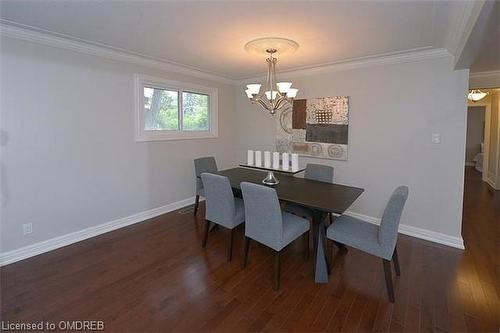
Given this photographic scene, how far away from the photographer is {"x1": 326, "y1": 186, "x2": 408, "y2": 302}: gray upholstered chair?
1.99 metres

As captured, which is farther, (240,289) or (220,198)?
(220,198)

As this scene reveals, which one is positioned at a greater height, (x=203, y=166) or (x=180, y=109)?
(x=180, y=109)

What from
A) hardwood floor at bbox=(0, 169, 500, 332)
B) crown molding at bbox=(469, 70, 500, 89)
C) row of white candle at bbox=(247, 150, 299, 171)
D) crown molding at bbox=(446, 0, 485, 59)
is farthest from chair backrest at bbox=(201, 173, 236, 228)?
crown molding at bbox=(469, 70, 500, 89)

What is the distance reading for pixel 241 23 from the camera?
2.30 meters

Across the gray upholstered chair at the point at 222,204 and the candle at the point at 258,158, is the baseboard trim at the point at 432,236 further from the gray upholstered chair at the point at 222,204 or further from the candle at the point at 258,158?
the gray upholstered chair at the point at 222,204

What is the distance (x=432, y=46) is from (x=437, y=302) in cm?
259

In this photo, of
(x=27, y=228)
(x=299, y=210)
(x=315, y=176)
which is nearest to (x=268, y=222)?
(x=299, y=210)

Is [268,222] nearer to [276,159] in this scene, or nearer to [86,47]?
[276,159]

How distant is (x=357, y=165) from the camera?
3.73 meters

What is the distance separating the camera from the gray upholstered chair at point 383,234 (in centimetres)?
199

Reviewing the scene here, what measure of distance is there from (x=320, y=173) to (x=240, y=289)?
1757 millimetres

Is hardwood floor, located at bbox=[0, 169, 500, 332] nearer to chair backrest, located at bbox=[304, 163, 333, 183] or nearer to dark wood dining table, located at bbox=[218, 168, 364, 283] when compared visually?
dark wood dining table, located at bbox=[218, 168, 364, 283]

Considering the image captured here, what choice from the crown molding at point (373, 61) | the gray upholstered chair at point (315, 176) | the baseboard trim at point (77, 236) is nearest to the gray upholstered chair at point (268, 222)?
the gray upholstered chair at point (315, 176)

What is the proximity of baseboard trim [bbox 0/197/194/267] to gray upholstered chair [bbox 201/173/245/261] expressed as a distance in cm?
148
